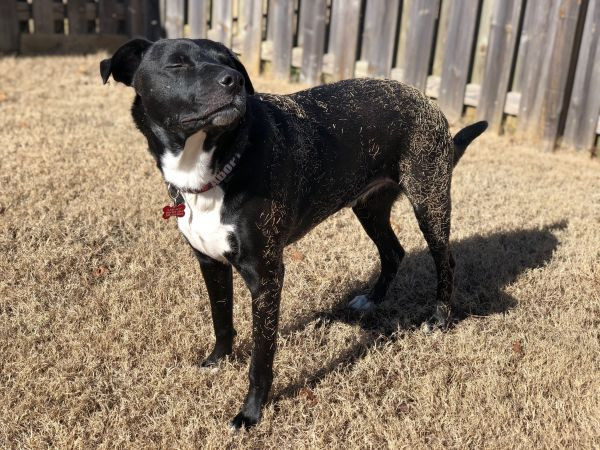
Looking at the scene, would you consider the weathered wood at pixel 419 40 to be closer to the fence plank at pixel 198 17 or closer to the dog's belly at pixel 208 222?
the fence plank at pixel 198 17

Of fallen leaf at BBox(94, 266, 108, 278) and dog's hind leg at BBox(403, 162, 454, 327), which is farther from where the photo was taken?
fallen leaf at BBox(94, 266, 108, 278)

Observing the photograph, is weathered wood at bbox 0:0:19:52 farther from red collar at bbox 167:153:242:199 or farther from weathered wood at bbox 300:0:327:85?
red collar at bbox 167:153:242:199

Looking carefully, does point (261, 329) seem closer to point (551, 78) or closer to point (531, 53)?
point (551, 78)

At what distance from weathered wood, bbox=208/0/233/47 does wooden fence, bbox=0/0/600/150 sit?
0.05 ft

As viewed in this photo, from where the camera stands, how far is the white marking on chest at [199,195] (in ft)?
8.82

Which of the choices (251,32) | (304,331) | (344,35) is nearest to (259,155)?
(304,331)

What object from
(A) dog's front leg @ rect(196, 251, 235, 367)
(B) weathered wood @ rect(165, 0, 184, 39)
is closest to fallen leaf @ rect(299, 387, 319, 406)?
(A) dog's front leg @ rect(196, 251, 235, 367)

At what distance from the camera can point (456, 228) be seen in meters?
5.21

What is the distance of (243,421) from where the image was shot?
3.09 m

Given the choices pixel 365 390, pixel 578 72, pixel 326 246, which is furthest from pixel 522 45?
pixel 365 390

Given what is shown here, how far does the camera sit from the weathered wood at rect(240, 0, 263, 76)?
9.25 m

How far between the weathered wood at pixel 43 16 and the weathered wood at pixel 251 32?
9.95ft

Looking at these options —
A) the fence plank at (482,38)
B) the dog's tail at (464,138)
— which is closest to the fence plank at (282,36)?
the fence plank at (482,38)

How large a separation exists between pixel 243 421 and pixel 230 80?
64.3 inches
